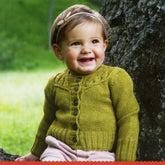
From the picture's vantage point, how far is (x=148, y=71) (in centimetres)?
248

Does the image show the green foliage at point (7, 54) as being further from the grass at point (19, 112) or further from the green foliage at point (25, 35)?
the grass at point (19, 112)

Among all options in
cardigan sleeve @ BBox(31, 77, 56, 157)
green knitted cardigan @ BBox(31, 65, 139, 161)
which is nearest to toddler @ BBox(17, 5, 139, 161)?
green knitted cardigan @ BBox(31, 65, 139, 161)

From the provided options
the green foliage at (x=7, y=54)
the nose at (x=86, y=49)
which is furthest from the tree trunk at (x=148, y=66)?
the green foliage at (x=7, y=54)

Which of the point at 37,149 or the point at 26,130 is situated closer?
the point at 37,149

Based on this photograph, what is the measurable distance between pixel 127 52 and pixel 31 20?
66.2ft

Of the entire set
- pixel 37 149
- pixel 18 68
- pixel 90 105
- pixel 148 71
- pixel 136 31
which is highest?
pixel 136 31

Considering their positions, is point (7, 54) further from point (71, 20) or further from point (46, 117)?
point (71, 20)

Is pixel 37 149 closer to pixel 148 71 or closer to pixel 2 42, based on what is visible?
pixel 148 71

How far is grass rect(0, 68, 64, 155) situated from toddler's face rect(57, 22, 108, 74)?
190 cm

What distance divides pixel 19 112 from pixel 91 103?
162 inches

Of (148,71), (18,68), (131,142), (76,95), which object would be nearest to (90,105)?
(76,95)

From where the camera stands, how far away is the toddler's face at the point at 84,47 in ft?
7.20

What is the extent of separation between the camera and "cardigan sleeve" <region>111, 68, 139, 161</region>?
216 cm

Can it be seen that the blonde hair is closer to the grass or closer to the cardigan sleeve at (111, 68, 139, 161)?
the cardigan sleeve at (111, 68, 139, 161)
